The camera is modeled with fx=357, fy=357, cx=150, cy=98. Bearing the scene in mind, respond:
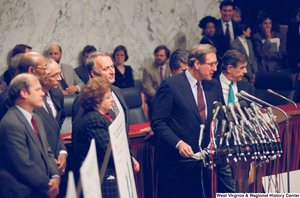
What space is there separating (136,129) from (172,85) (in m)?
0.84

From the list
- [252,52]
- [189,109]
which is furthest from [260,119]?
[252,52]

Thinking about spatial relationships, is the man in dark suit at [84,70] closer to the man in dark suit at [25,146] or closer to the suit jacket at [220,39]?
the suit jacket at [220,39]

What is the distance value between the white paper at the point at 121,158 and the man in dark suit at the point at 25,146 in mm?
691

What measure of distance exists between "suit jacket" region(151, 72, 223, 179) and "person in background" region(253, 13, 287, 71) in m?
3.70

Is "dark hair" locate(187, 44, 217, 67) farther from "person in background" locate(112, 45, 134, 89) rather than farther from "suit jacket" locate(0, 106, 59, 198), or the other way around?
"person in background" locate(112, 45, 134, 89)

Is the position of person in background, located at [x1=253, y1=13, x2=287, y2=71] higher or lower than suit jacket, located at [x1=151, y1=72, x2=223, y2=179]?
higher

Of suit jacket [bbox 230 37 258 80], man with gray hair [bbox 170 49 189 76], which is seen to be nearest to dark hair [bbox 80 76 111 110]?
man with gray hair [bbox 170 49 189 76]

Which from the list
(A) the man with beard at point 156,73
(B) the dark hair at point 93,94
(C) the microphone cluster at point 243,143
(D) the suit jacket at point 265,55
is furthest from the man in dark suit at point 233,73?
(D) the suit jacket at point 265,55

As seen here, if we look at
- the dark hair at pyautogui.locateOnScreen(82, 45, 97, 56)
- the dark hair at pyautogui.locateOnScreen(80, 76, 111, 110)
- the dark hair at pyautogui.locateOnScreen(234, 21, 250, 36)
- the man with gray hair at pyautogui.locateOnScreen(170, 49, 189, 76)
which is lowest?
the dark hair at pyautogui.locateOnScreen(80, 76, 111, 110)

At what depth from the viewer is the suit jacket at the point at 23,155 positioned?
185 centimetres

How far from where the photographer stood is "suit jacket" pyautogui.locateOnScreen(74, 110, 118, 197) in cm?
205

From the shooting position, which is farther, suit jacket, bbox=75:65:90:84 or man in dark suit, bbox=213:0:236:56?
man in dark suit, bbox=213:0:236:56

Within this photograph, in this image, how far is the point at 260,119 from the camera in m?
1.98

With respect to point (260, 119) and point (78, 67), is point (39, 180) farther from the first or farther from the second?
point (78, 67)
